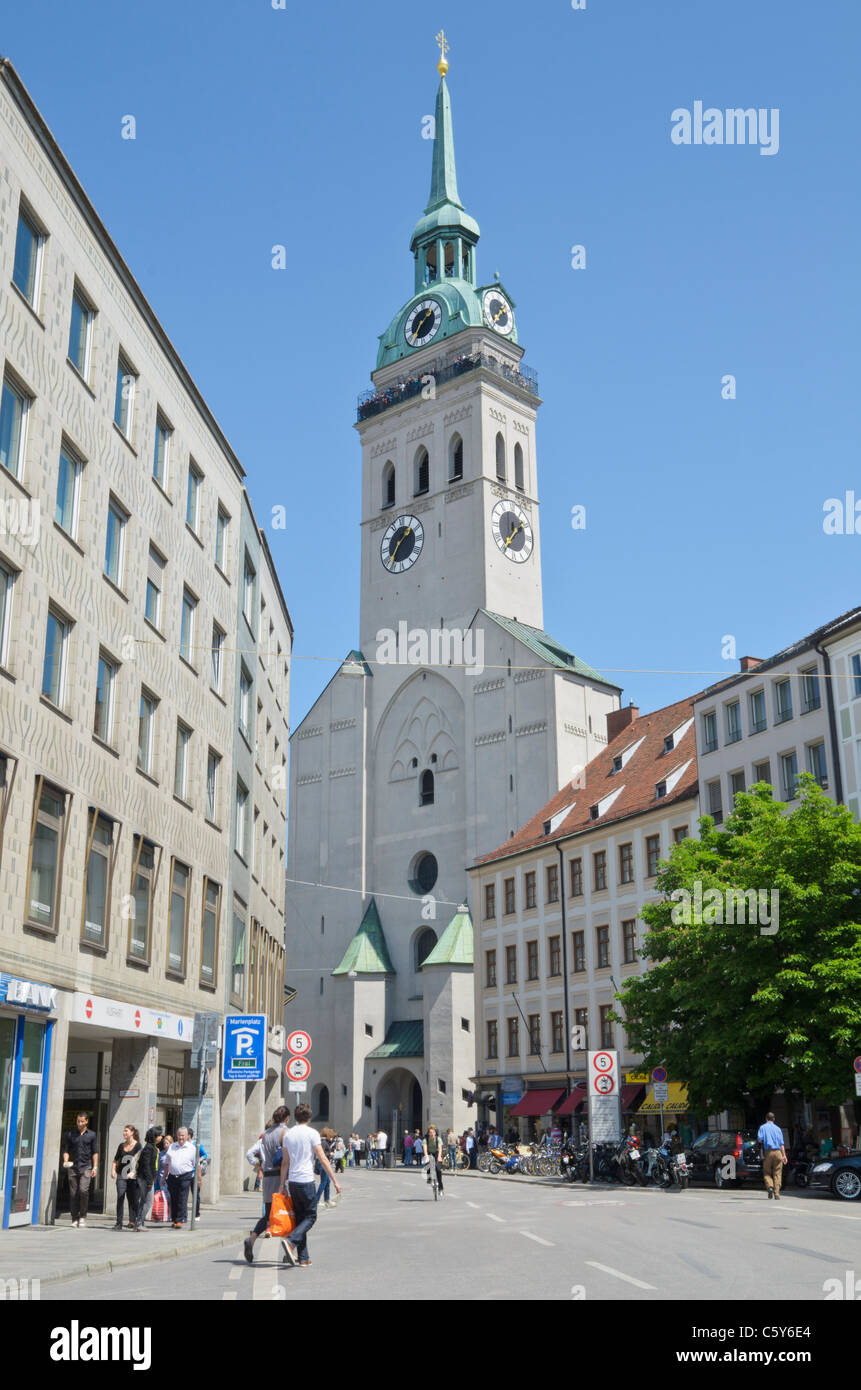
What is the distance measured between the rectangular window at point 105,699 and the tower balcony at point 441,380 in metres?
56.2

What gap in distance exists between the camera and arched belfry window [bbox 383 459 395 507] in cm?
8200

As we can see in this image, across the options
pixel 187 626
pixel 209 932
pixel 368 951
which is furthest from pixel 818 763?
pixel 368 951

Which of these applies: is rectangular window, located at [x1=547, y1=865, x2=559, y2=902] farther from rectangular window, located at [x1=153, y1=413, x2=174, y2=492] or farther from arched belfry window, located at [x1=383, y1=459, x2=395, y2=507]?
rectangular window, located at [x1=153, y1=413, x2=174, y2=492]

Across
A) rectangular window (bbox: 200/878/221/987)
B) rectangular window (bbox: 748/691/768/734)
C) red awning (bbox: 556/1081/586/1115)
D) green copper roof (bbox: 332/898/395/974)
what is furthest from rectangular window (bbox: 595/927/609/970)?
rectangular window (bbox: 200/878/221/987)

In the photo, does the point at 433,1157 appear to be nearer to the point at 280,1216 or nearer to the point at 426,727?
the point at 280,1216

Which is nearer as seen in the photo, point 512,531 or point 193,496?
point 193,496

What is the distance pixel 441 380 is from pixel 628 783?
31.8m

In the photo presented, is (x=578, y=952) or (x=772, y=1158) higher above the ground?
(x=578, y=952)

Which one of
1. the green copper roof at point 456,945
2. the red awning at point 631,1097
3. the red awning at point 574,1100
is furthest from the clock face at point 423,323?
the red awning at point 631,1097

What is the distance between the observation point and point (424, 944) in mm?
70750

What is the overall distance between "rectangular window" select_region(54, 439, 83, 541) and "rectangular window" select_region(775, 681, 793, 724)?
90.0ft

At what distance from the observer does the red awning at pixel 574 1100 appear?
5216 centimetres
